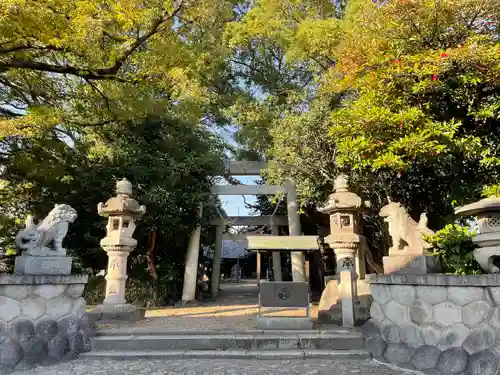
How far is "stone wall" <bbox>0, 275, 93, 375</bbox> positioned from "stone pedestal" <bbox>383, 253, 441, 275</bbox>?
5.18m

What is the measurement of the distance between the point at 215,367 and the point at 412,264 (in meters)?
3.38

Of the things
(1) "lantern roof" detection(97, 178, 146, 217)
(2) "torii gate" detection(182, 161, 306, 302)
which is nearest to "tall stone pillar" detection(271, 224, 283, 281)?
(2) "torii gate" detection(182, 161, 306, 302)

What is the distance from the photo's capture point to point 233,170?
1452cm

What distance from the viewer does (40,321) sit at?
559cm

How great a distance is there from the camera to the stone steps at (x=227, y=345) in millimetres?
5766

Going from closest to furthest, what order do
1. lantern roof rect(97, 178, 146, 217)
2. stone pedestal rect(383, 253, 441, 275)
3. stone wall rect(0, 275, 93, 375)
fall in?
stone wall rect(0, 275, 93, 375) → stone pedestal rect(383, 253, 441, 275) → lantern roof rect(97, 178, 146, 217)

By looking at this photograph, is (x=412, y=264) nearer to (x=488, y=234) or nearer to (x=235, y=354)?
(x=488, y=234)

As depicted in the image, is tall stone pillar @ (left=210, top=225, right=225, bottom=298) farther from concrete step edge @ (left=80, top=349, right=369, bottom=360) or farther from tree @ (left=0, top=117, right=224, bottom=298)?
concrete step edge @ (left=80, top=349, right=369, bottom=360)

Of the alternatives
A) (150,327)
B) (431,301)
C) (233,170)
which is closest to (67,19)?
(150,327)

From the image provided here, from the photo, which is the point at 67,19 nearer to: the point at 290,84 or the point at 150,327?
the point at 150,327

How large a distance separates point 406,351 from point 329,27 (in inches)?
323

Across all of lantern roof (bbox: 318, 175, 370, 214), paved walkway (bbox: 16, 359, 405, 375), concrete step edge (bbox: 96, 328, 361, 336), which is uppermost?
lantern roof (bbox: 318, 175, 370, 214)

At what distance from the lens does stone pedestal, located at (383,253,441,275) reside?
554cm

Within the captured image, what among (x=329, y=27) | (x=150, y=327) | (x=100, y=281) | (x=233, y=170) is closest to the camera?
(x=150, y=327)
